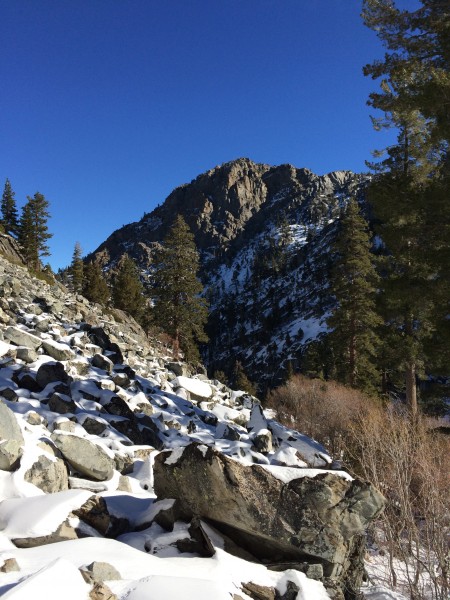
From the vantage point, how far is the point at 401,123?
15.9m

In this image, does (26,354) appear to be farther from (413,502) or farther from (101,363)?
(413,502)

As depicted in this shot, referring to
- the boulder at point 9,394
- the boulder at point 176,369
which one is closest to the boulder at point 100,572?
the boulder at point 9,394

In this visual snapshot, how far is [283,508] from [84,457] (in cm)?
361

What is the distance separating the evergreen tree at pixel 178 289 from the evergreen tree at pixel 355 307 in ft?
30.1

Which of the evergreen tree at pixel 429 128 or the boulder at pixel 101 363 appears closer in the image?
the evergreen tree at pixel 429 128

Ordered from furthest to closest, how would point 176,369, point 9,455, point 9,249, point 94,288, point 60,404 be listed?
point 94,288 < point 9,249 < point 176,369 < point 60,404 < point 9,455

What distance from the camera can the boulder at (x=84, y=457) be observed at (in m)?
6.41

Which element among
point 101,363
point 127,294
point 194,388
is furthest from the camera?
point 127,294

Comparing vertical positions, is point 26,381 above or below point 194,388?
above

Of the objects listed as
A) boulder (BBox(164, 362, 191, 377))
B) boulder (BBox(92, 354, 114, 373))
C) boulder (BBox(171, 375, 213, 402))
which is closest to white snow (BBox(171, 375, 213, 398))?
boulder (BBox(171, 375, 213, 402))

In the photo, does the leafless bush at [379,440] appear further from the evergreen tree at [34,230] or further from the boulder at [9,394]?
the evergreen tree at [34,230]

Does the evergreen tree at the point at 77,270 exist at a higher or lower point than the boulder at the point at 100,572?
higher

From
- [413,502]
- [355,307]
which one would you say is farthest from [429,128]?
[355,307]

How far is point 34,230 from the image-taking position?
A: 45875 millimetres
